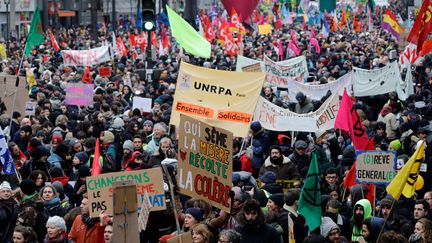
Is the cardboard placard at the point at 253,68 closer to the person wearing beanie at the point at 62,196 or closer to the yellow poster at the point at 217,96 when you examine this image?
the yellow poster at the point at 217,96

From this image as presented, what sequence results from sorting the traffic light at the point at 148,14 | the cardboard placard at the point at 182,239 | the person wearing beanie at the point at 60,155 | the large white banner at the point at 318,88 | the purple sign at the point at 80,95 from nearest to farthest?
the cardboard placard at the point at 182,239
the person wearing beanie at the point at 60,155
the purple sign at the point at 80,95
the large white banner at the point at 318,88
the traffic light at the point at 148,14

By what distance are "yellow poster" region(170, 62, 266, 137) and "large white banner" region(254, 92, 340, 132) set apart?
1.11 metres

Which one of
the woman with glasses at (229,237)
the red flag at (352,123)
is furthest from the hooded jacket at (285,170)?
the woman with glasses at (229,237)

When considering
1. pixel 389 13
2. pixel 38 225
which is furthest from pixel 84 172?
pixel 389 13

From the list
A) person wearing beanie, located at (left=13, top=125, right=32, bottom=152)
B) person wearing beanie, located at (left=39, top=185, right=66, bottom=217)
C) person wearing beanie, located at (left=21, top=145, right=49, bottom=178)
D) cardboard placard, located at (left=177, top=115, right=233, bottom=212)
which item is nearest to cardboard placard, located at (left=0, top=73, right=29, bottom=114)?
person wearing beanie, located at (left=13, top=125, right=32, bottom=152)

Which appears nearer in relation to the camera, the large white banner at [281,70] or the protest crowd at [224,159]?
the protest crowd at [224,159]

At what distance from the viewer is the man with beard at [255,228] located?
9.34 meters

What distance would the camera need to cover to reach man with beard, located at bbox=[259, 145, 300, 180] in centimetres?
1289

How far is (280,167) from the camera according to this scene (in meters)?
13.0

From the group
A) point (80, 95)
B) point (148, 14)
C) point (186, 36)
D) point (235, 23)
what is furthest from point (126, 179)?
point (235, 23)

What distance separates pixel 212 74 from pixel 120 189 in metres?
6.85

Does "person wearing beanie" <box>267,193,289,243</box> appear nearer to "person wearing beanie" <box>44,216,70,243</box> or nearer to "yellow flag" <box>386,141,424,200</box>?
"yellow flag" <box>386,141,424,200</box>

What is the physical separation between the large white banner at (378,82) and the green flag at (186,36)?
3144mm

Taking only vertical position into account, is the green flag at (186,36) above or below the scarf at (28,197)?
below
